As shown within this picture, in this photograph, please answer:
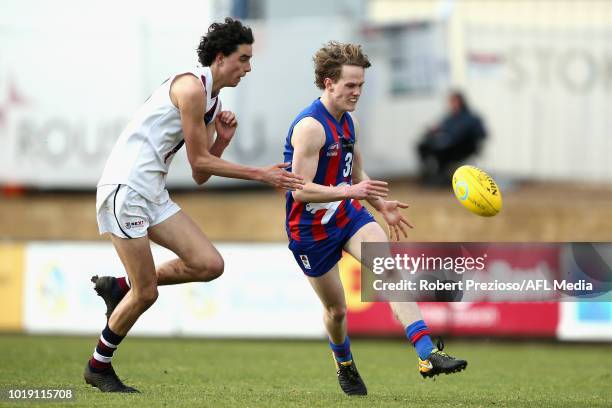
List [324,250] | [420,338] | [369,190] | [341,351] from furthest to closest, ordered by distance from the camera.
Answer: [341,351] < [324,250] < [420,338] < [369,190]

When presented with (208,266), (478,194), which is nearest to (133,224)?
(208,266)

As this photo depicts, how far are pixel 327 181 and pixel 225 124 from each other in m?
0.84

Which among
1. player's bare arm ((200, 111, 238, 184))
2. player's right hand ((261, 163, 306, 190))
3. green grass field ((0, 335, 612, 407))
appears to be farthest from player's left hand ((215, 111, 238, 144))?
green grass field ((0, 335, 612, 407))

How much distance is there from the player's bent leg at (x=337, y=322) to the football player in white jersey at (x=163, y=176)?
800 millimetres

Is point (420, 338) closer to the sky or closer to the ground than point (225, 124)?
closer to the ground

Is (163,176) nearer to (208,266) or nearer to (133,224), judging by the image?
(133,224)

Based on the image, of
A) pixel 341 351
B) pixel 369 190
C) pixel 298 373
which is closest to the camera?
pixel 369 190

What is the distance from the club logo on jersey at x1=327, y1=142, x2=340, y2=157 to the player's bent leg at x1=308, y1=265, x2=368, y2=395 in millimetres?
831

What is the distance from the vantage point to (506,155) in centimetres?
1770

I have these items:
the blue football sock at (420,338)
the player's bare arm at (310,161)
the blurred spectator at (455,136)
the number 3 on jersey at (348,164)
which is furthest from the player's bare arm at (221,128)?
the blurred spectator at (455,136)

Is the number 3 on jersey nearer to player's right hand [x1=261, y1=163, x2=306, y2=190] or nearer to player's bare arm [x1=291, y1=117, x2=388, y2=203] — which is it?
player's bare arm [x1=291, y1=117, x2=388, y2=203]

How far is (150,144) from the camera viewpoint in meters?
7.93

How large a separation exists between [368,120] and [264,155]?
6.37ft

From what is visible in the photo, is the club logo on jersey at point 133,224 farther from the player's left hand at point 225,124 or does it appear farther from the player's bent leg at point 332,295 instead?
the player's bent leg at point 332,295
